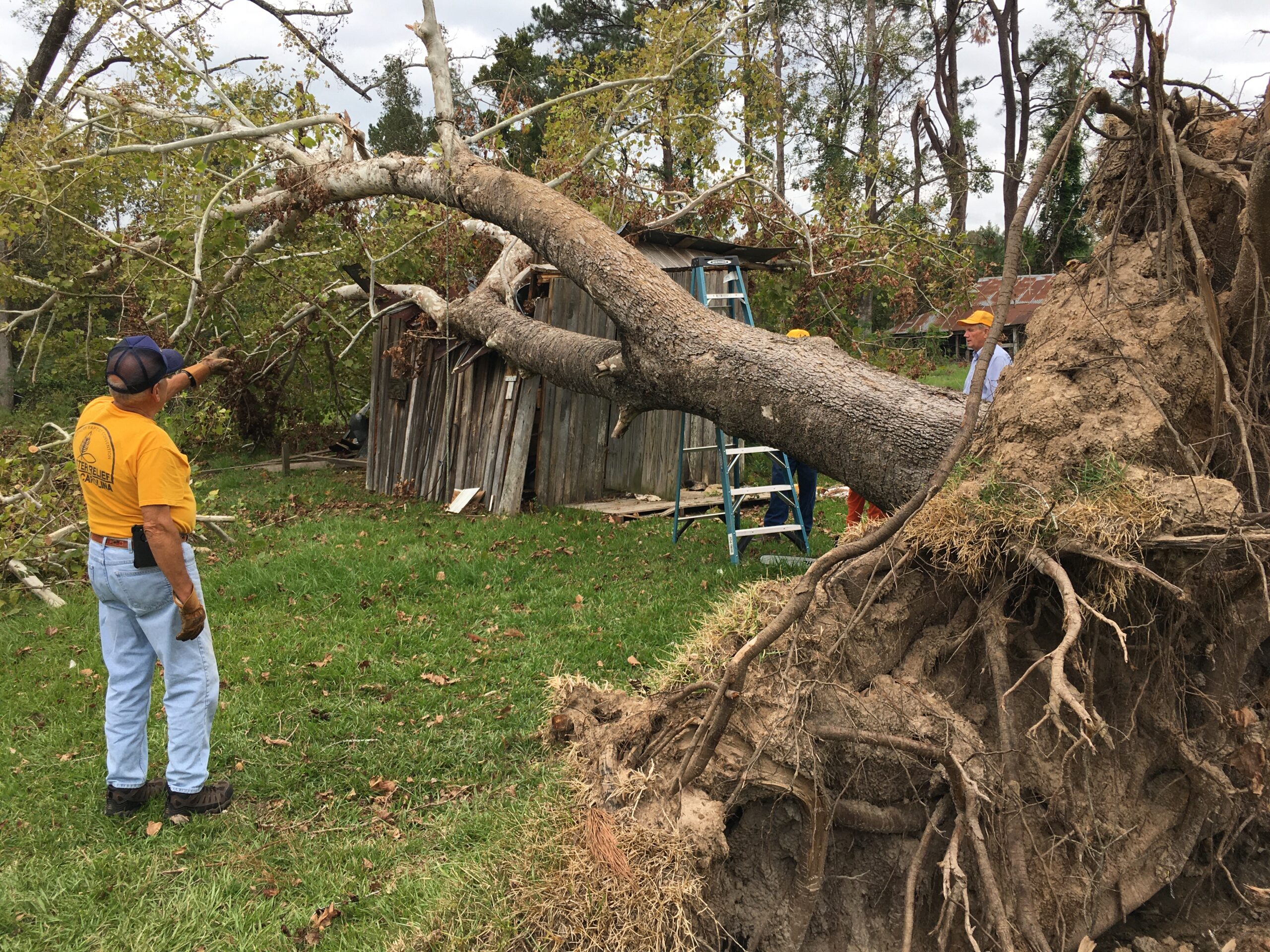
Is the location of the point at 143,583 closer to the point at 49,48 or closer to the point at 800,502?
the point at 800,502

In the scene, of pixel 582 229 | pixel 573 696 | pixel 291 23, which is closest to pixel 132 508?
pixel 573 696

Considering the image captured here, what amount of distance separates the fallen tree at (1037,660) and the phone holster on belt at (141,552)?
204 centimetres

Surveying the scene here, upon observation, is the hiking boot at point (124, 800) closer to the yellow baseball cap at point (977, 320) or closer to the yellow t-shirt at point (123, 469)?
the yellow t-shirt at point (123, 469)

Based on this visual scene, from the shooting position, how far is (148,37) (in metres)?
9.09

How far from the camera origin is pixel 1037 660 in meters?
2.91

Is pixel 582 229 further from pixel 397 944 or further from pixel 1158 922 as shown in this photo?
pixel 1158 922

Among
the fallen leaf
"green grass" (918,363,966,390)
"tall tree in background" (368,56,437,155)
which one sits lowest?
the fallen leaf

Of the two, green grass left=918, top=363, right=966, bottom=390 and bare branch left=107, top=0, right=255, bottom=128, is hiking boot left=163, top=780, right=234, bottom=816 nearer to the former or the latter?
bare branch left=107, top=0, right=255, bottom=128

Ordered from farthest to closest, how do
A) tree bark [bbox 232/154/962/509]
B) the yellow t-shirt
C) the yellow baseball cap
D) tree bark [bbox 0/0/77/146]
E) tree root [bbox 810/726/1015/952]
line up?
1. tree bark [bbox 0/0/77/146]
2. the yellow baseball cap
3. tree bark [bbox 232/154/962/509]
4. the yellow t-shirt
5. tree root [bbox 810/726/1015/952]

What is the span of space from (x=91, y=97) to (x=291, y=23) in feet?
7.66

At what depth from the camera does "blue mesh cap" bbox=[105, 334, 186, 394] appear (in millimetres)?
3781

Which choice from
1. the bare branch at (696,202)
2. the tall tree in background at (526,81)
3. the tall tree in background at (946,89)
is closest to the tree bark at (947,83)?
the tall tree in background at (946,89)

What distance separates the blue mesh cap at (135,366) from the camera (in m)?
3.78

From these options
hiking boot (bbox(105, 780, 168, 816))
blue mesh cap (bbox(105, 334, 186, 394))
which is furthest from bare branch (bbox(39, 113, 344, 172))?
hiking boot (bbox(105, 780, 168, 816))
